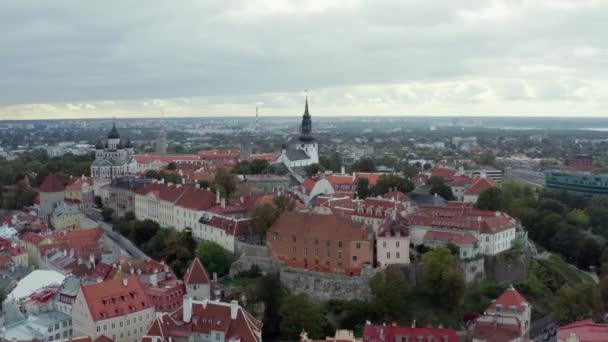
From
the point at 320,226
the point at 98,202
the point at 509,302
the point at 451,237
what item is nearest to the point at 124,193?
the point at 98,202

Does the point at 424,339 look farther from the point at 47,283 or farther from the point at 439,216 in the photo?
the point at 47,283

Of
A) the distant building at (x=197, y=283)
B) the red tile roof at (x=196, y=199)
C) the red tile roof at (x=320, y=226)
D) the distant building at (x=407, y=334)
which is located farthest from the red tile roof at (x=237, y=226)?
the distant building at (x=407, y=334)

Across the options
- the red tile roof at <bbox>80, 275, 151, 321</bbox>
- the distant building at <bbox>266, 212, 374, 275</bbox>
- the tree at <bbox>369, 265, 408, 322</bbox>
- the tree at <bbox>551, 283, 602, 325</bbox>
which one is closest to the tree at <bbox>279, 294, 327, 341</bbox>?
the tree at <bbox>369, 265, 408, 322</bbox>

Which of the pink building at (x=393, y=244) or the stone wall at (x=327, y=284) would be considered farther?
the pink building at (x=393, y=244)

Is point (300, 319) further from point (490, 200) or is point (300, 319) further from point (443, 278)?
point (490, 200)

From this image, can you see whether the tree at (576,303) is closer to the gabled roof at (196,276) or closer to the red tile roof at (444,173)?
the gabled roof at (196,276)

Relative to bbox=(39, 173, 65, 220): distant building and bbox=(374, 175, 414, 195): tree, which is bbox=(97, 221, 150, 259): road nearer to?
bbox=(39, 173, 65, 220): distant building

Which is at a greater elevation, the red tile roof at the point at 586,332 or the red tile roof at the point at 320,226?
the red tile roof at the point at 320,226
